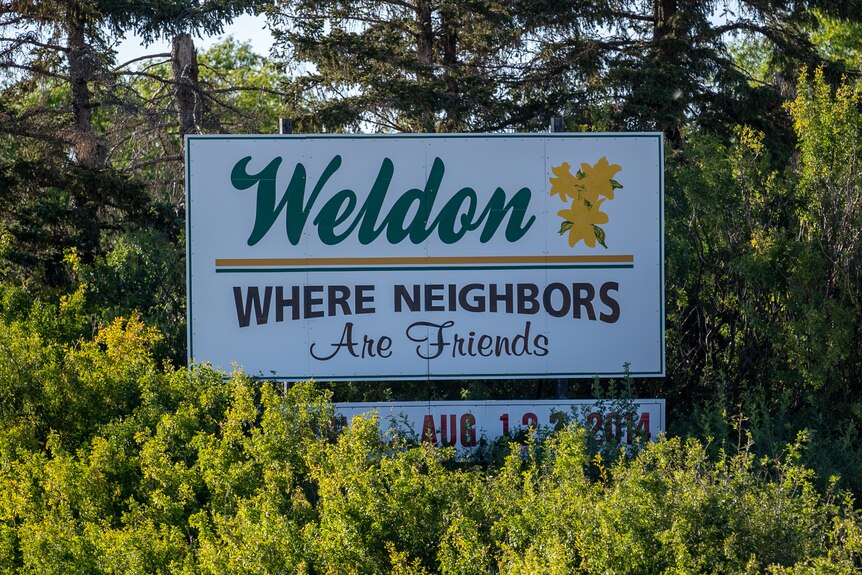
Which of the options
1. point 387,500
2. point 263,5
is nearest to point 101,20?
point 263,5

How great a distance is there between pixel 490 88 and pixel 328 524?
14.8 metres

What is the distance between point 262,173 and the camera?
941 cm

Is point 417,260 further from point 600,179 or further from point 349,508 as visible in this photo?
point 349,508

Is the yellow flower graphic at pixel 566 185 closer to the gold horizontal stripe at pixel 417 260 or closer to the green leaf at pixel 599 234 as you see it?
the green leaf at pixel 599 234

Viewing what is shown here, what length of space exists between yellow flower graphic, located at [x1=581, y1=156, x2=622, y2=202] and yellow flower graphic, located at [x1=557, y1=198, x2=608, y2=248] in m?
0.07

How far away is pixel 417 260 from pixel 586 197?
1.48 m

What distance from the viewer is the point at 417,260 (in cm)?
934

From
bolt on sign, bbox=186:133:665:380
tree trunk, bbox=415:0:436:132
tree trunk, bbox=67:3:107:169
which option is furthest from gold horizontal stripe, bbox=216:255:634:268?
tree trunk, bbox=415:0:436:132

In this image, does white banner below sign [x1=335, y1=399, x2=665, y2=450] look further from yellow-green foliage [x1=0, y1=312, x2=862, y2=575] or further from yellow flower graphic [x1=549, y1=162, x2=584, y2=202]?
yellow flower graphic [x1=549, y1=162, x2=584, y2=202]

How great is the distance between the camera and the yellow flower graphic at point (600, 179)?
9352 millimetres

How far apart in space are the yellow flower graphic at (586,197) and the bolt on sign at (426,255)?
1 centimetres

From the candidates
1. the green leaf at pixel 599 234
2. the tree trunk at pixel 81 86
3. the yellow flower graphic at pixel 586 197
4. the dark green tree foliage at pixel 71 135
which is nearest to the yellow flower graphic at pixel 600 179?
the yellow flower graphic at pixel 586 197

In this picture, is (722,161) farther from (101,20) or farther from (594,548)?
(101,20)

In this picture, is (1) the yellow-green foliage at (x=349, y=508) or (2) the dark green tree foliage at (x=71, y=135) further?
(2) the dark green tree foliage at (x=71, y=135)
